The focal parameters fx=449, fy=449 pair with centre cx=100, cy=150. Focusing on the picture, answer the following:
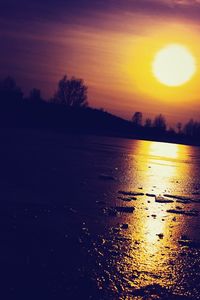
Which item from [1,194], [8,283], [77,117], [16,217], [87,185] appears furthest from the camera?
[77,117]

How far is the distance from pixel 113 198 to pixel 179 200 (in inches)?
113

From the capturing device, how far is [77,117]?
133 metres

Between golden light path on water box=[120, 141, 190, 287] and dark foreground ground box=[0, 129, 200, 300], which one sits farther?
golden light path on water box=[120, 141, 190, 287]

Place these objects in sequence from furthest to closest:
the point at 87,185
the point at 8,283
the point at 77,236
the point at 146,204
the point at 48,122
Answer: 1. the point at 48,122
2. the point at 87,185
3. the point at 146,204
4. the point at 77,236
5. the point at 8,283

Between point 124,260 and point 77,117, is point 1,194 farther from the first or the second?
point 77,117

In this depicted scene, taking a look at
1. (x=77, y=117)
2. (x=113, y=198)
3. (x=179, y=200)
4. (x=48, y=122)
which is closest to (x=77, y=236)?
(x=113, y=198)

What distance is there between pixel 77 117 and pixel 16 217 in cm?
12222

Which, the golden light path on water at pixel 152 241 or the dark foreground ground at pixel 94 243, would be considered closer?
the dark foreground ground at pixel 94 243

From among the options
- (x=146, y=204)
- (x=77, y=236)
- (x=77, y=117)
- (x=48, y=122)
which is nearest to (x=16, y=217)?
(x=77, y=236)

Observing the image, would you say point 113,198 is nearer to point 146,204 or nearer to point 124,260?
point 146,204

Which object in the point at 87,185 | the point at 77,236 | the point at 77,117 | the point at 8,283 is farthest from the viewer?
the point at 77,117

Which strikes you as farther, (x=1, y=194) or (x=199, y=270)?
(x=1, y=194)

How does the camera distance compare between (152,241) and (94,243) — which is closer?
(94,243)

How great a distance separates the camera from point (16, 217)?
11.3 m
